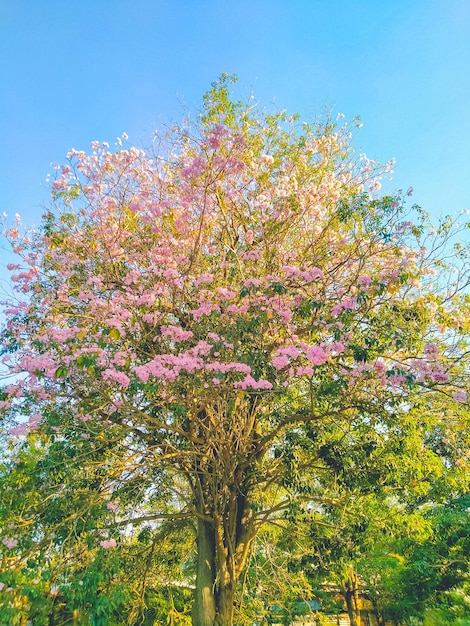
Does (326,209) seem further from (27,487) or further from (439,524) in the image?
(439,524)

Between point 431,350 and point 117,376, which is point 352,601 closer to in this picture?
point 431,350

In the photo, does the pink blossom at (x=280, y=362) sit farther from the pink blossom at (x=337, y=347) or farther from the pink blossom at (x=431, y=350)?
the pink blossom at (x=431, y=350)

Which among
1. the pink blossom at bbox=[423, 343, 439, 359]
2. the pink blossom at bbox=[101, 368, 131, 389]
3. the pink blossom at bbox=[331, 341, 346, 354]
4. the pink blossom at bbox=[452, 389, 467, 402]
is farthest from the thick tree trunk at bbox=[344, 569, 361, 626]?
the pink blossom at bbox=[101, 368, 131, 389]

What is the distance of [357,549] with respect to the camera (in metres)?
8.03

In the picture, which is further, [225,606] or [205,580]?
[205,580]

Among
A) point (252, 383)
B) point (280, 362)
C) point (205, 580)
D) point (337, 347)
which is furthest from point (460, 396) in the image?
point (205, 580)

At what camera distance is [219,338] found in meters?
5.78

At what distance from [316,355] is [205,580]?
4.40 meters

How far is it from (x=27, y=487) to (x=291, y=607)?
6.68 metres

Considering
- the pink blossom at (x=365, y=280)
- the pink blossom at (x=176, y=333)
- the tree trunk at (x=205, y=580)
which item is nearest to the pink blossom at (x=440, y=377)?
the pink blossom at (x=365, y=280)

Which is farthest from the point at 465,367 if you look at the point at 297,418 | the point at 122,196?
the point at 122,196

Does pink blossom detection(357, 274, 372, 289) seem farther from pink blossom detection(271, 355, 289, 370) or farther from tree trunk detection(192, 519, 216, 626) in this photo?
tree trunk detection(192, 519, 216, 626)

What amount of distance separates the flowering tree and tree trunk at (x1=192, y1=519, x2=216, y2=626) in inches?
0.9

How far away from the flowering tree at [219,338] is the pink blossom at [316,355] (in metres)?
0.02
